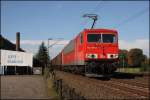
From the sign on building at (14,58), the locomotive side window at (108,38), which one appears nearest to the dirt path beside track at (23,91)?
the locomotive side window at (108,38)

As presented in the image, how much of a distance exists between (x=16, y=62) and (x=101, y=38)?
2491 centimetres

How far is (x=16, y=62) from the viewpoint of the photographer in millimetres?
50250

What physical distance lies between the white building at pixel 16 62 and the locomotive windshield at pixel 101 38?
23110 millimetres

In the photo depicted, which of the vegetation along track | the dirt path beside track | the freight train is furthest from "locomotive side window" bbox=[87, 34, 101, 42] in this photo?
the vegetation along track

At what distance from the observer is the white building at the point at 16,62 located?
161ft

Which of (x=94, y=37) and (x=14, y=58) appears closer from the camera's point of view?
(x=94, y=37)

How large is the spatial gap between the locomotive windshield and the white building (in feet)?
75.8

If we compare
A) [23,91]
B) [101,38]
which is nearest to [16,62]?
[101,38]

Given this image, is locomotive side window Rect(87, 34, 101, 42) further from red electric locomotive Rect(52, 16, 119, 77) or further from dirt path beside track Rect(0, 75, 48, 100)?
dirt path beside track Rect(0, 75, 48, 100)

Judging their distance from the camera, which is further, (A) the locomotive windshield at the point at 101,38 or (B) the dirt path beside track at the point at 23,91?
(A) the locomotive windshield at the point at 101,38

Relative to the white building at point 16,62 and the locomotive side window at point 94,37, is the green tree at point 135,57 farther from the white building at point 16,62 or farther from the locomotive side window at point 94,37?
the locomotive side window at point 94,37

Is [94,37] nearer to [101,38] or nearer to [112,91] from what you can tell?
[101,38]

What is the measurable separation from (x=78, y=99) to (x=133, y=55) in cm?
10857

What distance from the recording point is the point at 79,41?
97.7 ft
